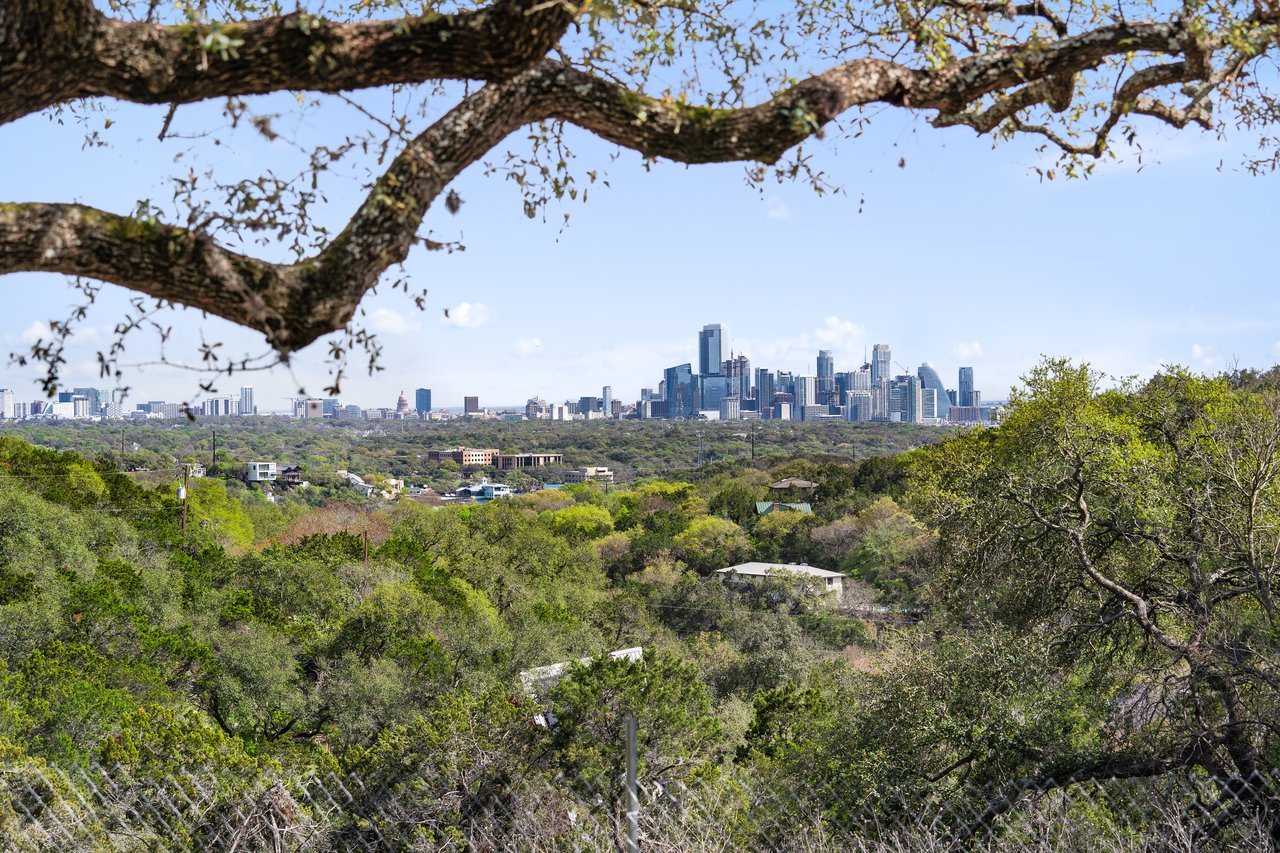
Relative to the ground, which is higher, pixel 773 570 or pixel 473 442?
pixel 473 442

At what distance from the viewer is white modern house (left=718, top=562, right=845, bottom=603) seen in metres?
21.9

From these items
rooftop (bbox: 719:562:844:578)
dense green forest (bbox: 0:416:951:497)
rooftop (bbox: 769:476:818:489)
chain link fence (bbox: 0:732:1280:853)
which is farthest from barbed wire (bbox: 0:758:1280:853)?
dense green forest (bbox: 0:416:951:497)

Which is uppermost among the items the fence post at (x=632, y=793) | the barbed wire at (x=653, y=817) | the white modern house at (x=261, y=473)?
the fence post at (x=632, y=793)

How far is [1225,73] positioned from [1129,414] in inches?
198

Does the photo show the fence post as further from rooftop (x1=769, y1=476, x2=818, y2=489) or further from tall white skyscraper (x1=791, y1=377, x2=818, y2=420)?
tall white skyscraper (x1=791, y1=377, x2=818, y2=420)

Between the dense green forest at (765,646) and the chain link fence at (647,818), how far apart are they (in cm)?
10

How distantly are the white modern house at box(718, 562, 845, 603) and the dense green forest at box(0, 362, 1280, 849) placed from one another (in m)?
0.97

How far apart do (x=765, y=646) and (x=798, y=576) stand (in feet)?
15.4

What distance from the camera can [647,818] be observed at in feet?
11.7

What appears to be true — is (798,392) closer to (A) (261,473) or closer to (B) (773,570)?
(A) (261,473)

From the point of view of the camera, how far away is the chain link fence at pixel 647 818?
354 cm

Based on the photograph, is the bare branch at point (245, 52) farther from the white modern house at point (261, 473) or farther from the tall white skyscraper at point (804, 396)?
the tall white skyscraper at point (804, 396)

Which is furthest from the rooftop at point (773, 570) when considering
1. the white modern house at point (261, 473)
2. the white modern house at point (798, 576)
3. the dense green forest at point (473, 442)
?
the white modern house at point (261, 473)

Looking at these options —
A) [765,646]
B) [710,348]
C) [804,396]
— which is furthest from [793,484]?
[710,348]
